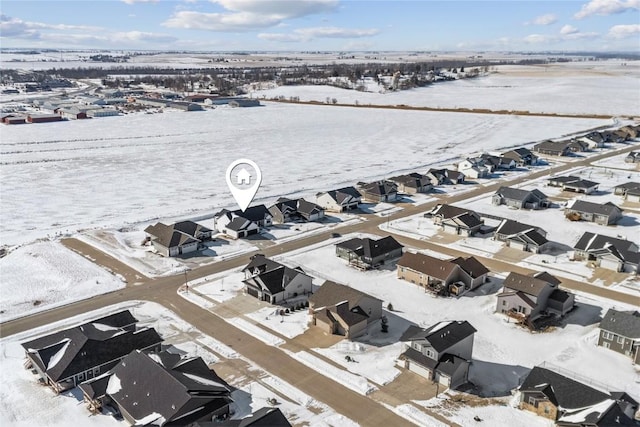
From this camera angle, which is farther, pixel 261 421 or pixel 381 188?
pixel 381 188

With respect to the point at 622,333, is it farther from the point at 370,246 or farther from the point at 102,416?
the point at 102,416

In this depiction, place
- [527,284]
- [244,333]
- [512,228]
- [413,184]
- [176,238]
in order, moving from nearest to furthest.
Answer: [244,333] → [527,284] → [176,238] → [512,228] → [413,184]

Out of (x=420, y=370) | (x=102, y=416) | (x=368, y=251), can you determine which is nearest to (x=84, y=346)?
(x=102, y=416)

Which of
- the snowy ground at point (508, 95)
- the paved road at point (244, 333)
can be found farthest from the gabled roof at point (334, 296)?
the snowy ground at point (508, 95)

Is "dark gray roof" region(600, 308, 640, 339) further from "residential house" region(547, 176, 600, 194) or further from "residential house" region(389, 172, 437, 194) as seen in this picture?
"residential house" region(547, 176, 600, 194)

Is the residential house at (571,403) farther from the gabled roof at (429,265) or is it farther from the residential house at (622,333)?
the gabled roof at (429,265)

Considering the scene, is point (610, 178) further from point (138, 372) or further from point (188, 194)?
point (138, 372)

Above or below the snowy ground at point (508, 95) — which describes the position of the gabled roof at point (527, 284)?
below
